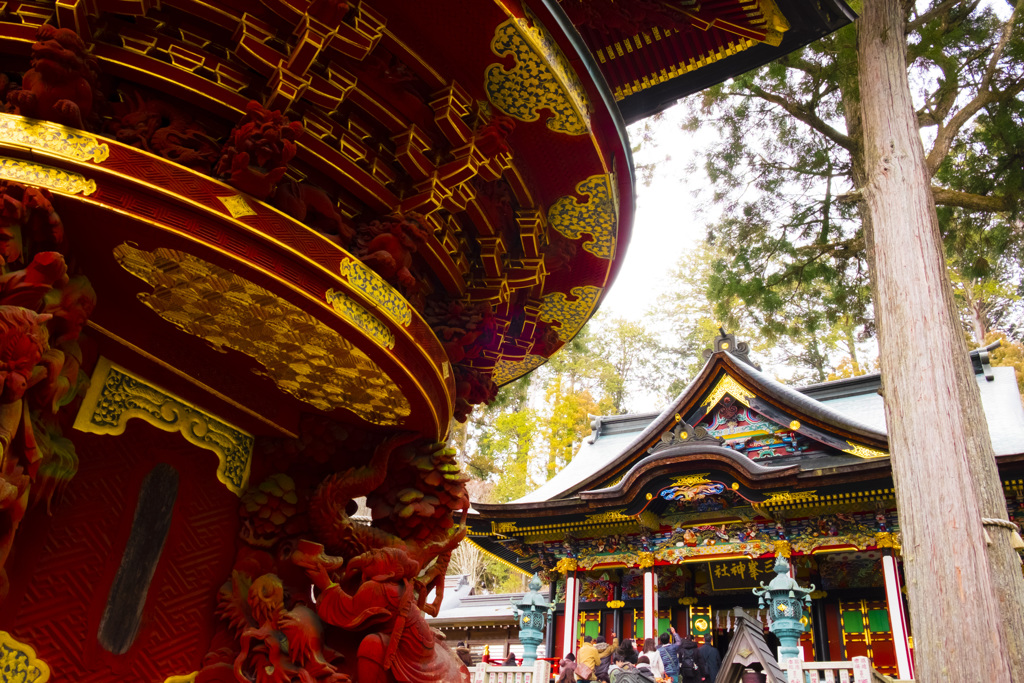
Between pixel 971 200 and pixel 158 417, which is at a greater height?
pixel 971 200

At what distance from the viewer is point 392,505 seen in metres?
3.80

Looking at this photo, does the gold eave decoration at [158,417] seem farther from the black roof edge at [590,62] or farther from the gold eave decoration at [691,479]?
the gold eave decoration at [691,479]

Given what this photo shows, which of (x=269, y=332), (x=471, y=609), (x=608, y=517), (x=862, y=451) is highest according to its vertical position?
(x=862, y=451)

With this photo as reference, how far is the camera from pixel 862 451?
10.9 metres

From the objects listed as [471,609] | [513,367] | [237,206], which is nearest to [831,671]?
[513,367]

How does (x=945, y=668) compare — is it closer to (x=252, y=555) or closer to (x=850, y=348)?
(x=252, y=555)

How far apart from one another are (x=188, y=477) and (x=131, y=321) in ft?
2.89

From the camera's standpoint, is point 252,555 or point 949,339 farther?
A: point 949,339

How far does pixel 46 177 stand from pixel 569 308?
3.11 meters

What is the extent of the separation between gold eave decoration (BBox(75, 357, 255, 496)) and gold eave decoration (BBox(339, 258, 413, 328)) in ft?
4.41

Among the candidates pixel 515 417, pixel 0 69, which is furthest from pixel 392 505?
pixel 515 417

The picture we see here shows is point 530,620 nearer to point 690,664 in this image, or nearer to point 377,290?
point 690,664

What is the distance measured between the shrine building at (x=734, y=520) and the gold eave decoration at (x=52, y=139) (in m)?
9.62

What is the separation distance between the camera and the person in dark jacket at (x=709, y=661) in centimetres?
927
